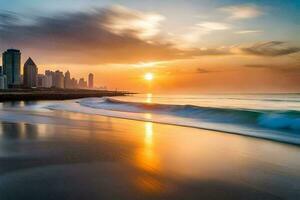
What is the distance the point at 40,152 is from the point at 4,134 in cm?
454

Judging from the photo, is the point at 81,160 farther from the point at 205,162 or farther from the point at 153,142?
the point at 153,142

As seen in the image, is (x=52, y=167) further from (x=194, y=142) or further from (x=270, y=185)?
(x=194, y=142)

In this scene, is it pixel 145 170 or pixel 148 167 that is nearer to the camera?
pixel 145 170

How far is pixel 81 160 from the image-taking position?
7.23 m

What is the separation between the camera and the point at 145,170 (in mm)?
6527

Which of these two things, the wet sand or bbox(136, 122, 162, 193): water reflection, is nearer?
the wet sand

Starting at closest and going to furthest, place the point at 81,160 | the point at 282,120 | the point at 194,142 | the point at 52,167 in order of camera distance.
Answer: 1. the point at 52,167
2. the point at 81,160
3. the point at 194,142
4. the point at 282,120

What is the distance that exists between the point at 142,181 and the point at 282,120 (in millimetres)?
13879

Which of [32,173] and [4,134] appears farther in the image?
[4,134]

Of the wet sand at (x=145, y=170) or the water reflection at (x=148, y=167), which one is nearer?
the wet sand at (x=145, y=170)

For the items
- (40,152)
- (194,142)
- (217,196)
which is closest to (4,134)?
(40,152)

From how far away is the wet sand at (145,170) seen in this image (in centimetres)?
496

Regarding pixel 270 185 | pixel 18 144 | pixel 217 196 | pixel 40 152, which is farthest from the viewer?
pixel 18 144

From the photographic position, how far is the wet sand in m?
4.96
